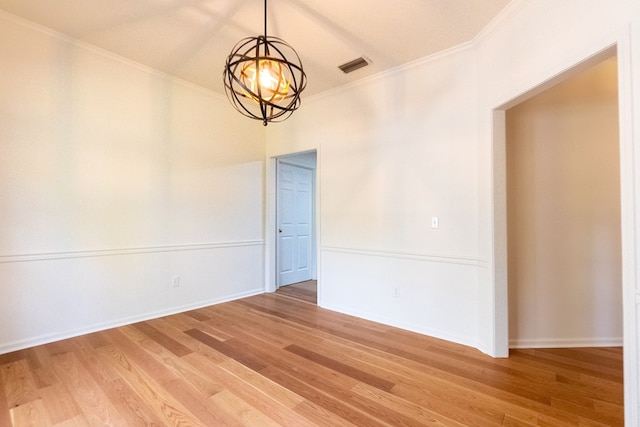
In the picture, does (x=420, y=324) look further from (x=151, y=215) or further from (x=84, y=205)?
(x=84, y=205)

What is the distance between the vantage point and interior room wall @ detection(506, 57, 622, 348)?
95.6 inches

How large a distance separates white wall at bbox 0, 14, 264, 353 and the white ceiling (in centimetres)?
37

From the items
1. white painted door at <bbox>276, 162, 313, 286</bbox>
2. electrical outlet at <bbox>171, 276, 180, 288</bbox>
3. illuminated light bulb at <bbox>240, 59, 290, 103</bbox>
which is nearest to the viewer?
illuminated light bulb at <bbox>240, 59, 290, 103</bbox>

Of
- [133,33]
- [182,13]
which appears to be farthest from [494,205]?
[133,33]

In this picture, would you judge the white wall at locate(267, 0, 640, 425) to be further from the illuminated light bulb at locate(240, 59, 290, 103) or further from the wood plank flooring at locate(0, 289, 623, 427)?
the illuminated light bulb at locate(240, 59, 290, 103)

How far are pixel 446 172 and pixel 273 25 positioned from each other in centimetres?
202

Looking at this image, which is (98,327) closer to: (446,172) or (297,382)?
(297,382)

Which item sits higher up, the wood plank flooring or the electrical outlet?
the electrical outlet

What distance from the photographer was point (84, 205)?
106 inches

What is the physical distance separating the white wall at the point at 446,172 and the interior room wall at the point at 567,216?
351mm

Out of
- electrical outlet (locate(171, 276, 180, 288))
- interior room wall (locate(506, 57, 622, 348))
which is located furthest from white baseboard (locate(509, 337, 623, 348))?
electrical outlet (locate(171, 276, 180, 288))

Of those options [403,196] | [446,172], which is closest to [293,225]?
[403,196]

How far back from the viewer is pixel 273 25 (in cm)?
237

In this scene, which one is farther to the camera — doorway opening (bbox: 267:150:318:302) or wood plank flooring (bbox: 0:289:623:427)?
doorway opening (bbox: 267:150:318:302)
